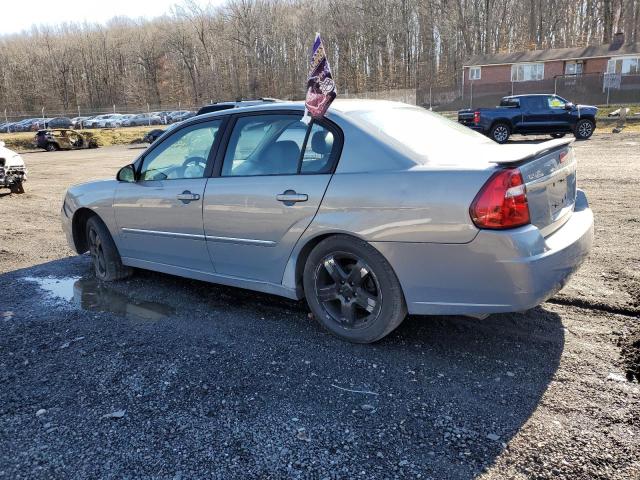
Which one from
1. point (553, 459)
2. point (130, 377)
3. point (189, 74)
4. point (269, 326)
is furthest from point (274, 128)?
point (189, 74)

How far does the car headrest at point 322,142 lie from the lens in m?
3.60

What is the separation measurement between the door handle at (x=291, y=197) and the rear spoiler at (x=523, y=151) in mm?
1261

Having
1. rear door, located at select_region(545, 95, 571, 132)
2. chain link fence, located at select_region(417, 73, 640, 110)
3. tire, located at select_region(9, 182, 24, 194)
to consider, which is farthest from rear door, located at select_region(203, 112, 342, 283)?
chain link fence, located at select_region(417, 73, 640, 110)

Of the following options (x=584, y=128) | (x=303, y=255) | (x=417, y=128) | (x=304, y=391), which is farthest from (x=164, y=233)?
(x=584, y=128)

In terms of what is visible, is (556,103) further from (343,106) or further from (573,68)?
(573,68)

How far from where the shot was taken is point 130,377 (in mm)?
3293

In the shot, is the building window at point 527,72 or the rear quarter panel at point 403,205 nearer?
the rear quarter panel at point 403,205

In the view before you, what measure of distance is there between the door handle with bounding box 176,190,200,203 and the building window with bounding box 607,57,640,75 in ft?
159

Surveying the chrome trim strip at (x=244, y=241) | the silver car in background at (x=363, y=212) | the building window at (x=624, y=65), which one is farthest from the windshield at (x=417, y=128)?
the building window at (x=624, y=65)

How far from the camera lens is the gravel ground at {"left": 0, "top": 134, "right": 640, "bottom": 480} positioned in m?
2.42

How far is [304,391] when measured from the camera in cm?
302

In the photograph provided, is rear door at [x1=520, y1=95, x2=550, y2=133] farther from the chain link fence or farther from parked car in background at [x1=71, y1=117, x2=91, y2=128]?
parked car in background at [x1=71, y1=117, x2=91, y2=128]

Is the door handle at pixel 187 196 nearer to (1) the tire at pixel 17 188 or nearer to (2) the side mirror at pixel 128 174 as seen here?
(2) the side mirror at pixel 128 174

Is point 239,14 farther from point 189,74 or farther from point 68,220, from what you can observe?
point 68,220
